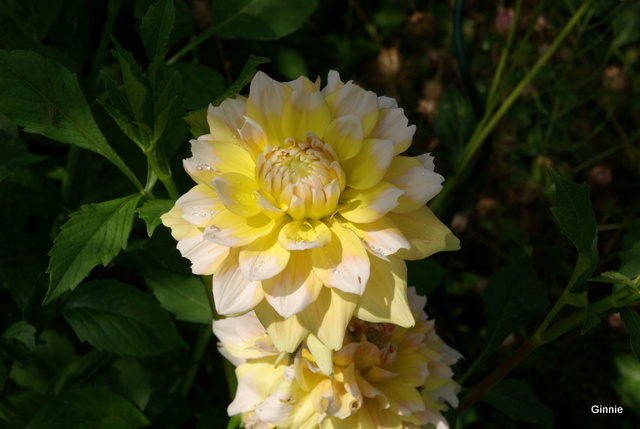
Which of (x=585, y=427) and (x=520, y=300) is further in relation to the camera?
(x=585, y=427)

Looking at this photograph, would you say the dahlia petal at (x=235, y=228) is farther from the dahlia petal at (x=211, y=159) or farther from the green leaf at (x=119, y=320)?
the green leaf at (x=119, y=320)

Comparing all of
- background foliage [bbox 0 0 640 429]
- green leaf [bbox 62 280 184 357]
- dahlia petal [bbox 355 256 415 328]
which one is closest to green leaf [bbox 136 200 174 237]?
background foliage [bbox 0 0 640 429]

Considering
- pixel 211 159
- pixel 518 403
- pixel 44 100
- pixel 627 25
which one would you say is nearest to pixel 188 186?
pixel 44 100

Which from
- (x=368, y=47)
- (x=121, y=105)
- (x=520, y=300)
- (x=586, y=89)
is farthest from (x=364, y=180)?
(x=586, y=89)

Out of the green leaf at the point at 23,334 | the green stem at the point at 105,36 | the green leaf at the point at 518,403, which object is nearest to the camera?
the green leaf at the point at 23,334

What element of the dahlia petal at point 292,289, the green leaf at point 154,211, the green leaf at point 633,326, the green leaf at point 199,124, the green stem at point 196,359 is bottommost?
the green stem at point 196,359

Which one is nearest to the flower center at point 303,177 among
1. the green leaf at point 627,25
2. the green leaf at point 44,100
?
the green leaf at point 44,100

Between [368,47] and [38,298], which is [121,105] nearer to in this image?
[38,298]
